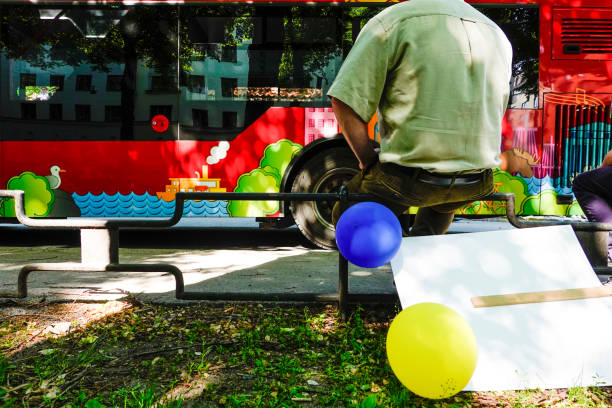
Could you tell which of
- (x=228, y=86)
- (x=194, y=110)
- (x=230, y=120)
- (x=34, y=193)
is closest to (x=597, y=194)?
(x=230, y=120)

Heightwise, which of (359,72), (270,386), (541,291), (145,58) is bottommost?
(270,386)

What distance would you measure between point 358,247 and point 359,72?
76cm

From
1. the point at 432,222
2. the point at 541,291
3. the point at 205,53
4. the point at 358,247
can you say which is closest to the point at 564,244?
the point at 541,291

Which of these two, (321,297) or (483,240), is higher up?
(483,240)

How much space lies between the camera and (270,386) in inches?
86.5

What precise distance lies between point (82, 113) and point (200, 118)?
1.50 m

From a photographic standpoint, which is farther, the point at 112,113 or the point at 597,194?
the point at 112,113

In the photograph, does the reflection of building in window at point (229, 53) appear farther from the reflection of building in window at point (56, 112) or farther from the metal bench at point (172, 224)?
the metal bench at point (172, 224)

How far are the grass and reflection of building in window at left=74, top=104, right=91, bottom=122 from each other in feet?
11.0

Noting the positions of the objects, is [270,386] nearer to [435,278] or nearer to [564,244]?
[435,278]

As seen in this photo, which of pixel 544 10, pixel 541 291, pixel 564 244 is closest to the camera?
pixel 541 291

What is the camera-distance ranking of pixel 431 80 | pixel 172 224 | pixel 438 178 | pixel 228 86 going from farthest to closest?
pixel 228 86 → pixel 172 224 → pixel 438 178 → pixel 431 80

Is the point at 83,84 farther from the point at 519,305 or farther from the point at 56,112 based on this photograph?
the point at 519,305

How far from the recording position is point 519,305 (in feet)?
7.97
